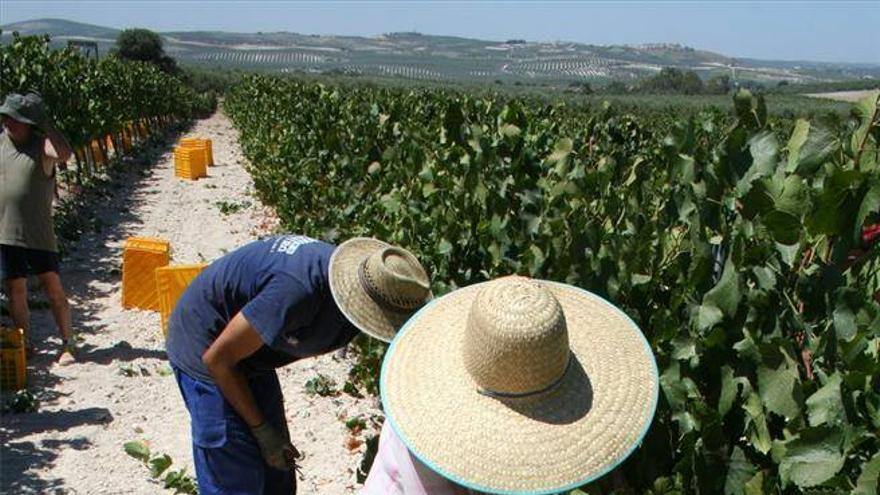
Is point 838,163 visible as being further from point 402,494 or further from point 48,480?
point 48,480

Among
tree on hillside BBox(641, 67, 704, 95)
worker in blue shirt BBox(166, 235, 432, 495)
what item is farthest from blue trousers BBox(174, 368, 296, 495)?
tree on hillside BBox(641, 67, 704, 95)

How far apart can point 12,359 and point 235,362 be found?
12.1 ft

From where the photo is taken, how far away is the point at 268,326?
8.46 feet

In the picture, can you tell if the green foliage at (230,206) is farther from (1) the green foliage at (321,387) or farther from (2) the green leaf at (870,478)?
(2) the green leaf at (870,478)

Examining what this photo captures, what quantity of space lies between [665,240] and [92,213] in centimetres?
1154

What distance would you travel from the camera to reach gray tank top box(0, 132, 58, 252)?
5840mm

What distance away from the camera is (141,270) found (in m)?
7.79

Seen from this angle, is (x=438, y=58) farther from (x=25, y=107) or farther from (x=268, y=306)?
(x=268, y=306)

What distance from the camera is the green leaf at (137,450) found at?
481 centimetres

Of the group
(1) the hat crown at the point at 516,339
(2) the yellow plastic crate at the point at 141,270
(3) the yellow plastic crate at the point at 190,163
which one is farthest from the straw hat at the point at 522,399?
(3) the yellow plastic crate at the point at 190,163

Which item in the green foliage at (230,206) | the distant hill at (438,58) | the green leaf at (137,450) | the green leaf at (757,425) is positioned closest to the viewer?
the green leaf at (757,425)

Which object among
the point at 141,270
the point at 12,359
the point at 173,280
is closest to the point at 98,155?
the point at 141,270

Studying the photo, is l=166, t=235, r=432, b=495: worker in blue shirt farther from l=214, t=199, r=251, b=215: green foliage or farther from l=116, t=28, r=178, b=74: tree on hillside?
l=116, t=28, r=178, b=74: tree on hillside

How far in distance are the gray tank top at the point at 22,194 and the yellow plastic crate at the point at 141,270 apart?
1.65 meters
